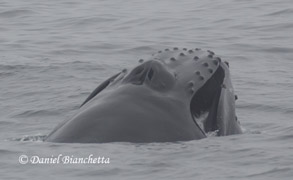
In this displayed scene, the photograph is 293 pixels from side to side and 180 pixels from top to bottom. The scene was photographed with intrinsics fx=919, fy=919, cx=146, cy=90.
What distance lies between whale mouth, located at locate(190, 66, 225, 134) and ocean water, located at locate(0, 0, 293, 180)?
0.58 ft

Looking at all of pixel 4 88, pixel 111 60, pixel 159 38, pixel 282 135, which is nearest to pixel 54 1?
pixel 159 38

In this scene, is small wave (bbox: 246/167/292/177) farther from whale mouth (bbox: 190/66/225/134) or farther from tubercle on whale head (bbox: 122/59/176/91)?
tubercle on whale head (bbox: 122/59/176/91)

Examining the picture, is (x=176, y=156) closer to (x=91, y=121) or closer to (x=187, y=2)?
(x=91, y=121)

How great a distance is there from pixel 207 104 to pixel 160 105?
0.61m

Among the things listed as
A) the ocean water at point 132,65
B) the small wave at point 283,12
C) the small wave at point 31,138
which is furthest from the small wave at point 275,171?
the small wave at point 283,12

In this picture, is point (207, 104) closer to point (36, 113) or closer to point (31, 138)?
point (31, 138)

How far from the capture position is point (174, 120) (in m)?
9.58

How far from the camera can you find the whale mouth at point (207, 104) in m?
9.84

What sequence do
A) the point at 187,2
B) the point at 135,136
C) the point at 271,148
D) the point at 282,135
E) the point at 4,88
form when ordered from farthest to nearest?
the point at 187,2 < the point at 4,88 < the point at 282,135 < the point at 271,148 < the point at 135,136

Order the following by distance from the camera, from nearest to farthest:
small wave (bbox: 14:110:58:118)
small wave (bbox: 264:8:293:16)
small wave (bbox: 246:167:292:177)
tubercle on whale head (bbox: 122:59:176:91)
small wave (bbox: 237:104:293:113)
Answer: small wave (bbox: 246:167:292:177)
tubercle on whale head (bbox: 122:59:176:91)
small wave (bbox: 14:110:58:118)
small wave (bbox: 237:104:293:113)
small wave (bbox: 264:8:293:16)

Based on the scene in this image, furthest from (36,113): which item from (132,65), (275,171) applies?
(275,171)

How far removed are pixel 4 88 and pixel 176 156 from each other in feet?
25.2

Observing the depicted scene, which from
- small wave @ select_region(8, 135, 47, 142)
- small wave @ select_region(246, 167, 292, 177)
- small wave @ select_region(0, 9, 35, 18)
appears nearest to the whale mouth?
small wave @ select_region(246, 167, 292, 177)

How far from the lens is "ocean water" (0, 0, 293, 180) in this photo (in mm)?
9578
